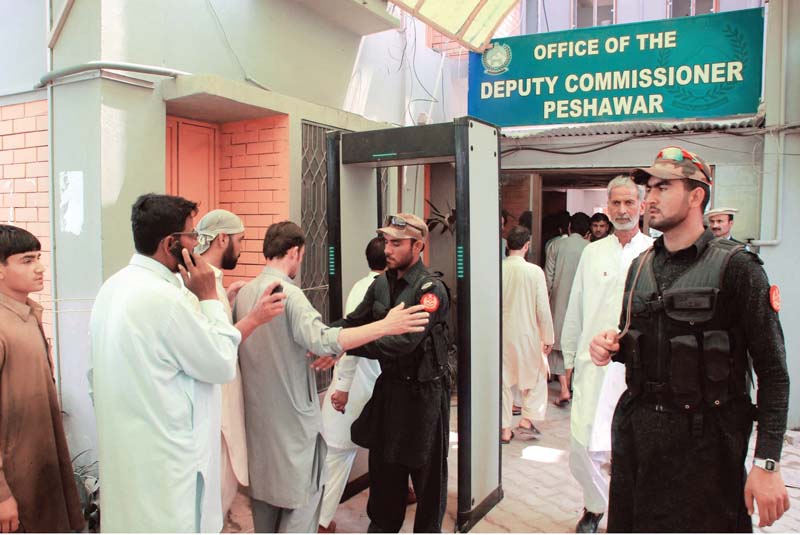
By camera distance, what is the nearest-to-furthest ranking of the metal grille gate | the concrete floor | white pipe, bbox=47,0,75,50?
1. white pipe, bbox=47,0,75,50
2. the concrete floor
3. the metal grille gate

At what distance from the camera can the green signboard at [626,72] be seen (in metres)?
5.90

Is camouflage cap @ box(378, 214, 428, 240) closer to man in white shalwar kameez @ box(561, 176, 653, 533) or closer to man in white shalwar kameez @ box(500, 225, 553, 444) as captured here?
man in white shalwar kameez @ box(561, 176, 653, 533)

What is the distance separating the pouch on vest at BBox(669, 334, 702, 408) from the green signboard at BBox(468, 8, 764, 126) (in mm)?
4773

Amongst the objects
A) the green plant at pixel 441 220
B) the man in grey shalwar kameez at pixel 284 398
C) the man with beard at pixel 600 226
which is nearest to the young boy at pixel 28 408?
the man in grey shalwar kameez at pixel 284 398

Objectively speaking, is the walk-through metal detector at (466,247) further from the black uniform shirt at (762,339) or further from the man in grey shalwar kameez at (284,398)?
the black uniform shirt at (762,339)

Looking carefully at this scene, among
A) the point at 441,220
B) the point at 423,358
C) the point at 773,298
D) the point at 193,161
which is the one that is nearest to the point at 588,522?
the point at 423,358

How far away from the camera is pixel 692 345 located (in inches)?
87.0

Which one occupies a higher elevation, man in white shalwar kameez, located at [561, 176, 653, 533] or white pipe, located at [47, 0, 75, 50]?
white pipe, located at [47, 0, 75, 50]

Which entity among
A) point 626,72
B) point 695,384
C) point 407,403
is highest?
point 626,72

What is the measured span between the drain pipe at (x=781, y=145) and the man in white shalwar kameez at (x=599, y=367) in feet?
9.21

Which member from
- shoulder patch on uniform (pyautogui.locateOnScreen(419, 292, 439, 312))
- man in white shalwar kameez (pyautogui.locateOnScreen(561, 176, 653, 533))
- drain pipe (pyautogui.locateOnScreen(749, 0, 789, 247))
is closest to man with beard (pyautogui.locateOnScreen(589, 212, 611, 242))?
drain pipe (pyautogui.locateOnScreen(749, 0, 789, 247))

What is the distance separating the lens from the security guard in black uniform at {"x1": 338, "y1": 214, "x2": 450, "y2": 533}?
3256mm

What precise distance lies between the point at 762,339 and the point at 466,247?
5.53 feet

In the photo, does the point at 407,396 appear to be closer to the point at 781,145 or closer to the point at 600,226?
the point at 600,226
